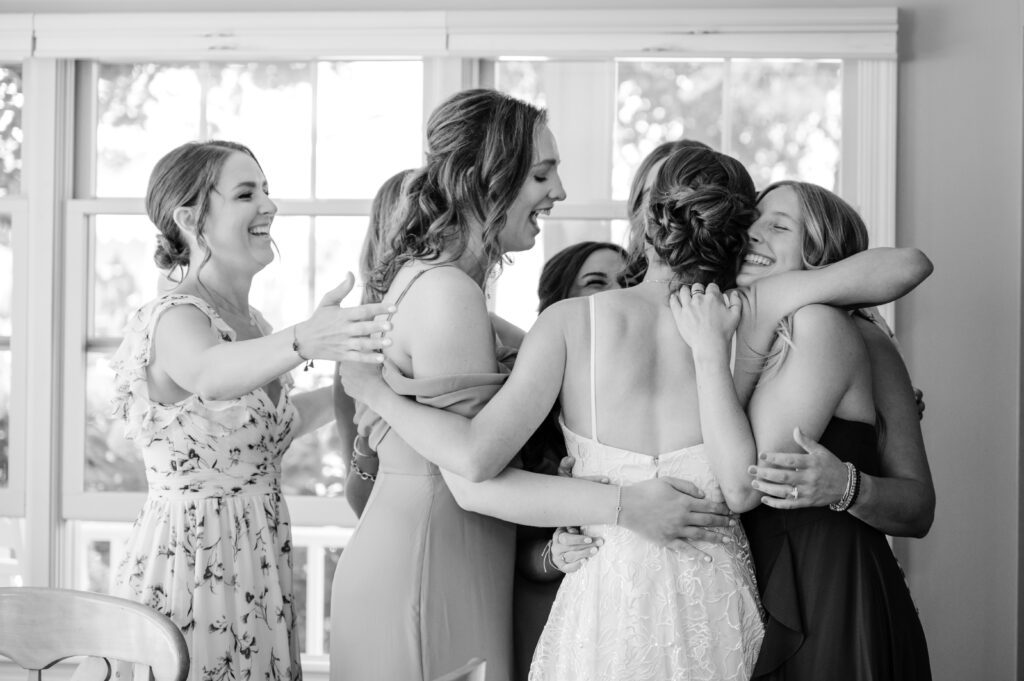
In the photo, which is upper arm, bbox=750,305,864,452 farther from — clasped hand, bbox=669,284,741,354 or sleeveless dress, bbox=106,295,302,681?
sleeveless dress, bbox=106,295,302,681

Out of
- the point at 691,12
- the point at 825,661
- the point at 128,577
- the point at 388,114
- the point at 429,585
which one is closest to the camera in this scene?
the point at 825,661

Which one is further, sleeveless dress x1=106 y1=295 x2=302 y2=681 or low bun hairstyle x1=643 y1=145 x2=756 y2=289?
sleeveless dress x1=106 y1=295 x2=302 y2=681

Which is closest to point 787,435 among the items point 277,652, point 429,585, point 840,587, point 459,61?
point 840,587

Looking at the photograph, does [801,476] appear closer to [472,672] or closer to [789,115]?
[472,672]

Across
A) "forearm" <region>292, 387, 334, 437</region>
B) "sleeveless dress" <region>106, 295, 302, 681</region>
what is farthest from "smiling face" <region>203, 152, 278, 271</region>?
"forearm" <region>292, 387, 334, 437</region>

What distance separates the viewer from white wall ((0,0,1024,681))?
2861 mm

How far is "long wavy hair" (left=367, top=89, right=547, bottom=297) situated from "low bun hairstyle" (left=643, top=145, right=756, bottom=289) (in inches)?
10.1

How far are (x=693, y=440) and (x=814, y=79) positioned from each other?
6.02 feet

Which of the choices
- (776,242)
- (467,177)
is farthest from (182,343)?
(776,242)

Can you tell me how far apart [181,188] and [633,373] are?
1161mm

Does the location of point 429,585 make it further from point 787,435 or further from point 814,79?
point 814,79

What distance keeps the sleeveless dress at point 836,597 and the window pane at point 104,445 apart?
7.57 ft

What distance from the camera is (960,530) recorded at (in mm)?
2875

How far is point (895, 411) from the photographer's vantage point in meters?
1.73
